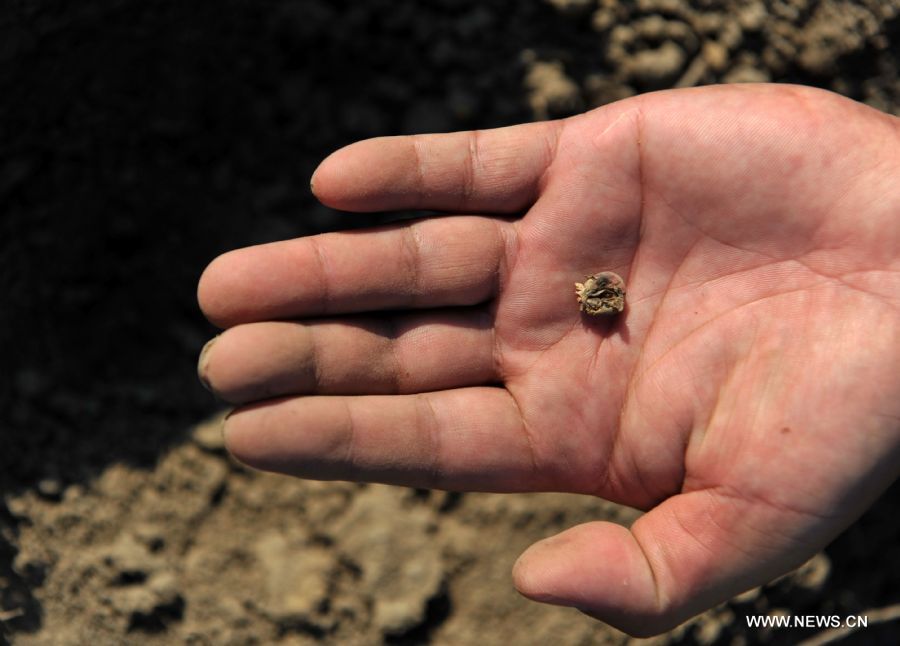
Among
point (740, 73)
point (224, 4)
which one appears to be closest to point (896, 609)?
point (740, 73)

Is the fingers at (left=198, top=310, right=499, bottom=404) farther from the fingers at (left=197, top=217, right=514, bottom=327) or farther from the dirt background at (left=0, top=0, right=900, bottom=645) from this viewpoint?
the dirt background at (left=0, top=0, right=900, bottom=645)

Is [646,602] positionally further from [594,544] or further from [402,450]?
[402,450]

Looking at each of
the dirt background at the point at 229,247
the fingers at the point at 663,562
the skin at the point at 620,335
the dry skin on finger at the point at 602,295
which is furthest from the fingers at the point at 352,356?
the dirt background at the point at 229,247

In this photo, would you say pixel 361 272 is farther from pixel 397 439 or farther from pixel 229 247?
pixel 229 247

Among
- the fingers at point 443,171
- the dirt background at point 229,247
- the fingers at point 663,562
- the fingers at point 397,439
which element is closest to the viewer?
the fingers at point 663,562

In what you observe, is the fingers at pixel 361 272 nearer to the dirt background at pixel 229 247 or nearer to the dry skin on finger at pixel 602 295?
the dry skin on finger at pixel 602 295

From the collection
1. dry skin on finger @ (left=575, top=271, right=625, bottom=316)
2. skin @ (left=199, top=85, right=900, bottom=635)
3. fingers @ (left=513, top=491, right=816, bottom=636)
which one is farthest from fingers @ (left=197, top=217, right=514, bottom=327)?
fingers @ (left=513, top=491, right=816, bottom=636)

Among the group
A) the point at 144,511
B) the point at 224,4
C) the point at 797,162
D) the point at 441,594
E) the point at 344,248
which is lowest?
the point at 441,594
